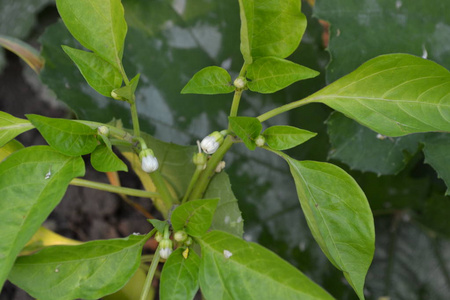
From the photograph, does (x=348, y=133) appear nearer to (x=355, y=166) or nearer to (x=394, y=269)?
(x=355, y=166)

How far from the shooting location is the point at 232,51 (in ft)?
2.83

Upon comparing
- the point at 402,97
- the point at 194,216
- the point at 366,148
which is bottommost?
the point at 366,148

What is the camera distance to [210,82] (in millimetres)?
519

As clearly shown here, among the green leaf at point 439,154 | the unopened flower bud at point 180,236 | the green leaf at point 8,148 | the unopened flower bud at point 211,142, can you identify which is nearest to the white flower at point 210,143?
the unopened flower bud at point 211,142

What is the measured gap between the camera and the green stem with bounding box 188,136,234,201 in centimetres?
58

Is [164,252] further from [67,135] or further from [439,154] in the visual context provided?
[439,154]

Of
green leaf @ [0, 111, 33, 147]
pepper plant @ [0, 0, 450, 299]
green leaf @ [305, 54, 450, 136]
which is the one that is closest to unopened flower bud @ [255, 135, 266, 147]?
pepper plant @ [0, 0, 450, 299]

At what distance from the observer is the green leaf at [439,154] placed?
2.24ft

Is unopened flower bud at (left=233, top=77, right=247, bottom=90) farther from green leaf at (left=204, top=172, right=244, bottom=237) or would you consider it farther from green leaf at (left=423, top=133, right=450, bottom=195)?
green leaf at (left=423, top=133, right=450, bottom=195)

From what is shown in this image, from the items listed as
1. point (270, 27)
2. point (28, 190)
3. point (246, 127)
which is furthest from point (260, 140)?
point (28, 190)

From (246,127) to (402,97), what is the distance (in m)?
0.18

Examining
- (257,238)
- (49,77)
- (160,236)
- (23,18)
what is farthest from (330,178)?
(23,18)

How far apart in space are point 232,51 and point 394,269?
0.58 metres

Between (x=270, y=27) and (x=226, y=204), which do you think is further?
(x=226, y=204)
